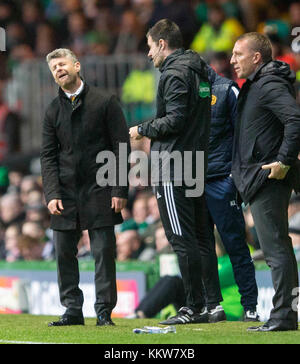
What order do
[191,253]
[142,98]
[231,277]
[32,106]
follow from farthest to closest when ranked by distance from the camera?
1. [32,106]
2. [142,98]
3. [231,277]
4. [191,253]

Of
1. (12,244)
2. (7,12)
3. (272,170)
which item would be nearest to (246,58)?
(272,170)

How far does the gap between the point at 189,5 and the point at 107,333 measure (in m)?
9.63

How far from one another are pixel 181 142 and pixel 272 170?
87 centimetres

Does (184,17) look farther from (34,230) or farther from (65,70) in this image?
(65,70)

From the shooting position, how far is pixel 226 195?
817 cm

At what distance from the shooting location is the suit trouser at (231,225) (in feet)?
26.7

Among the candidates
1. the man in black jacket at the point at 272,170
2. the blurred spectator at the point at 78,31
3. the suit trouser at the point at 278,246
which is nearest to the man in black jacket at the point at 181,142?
the man in black jacket at the point at 272,170

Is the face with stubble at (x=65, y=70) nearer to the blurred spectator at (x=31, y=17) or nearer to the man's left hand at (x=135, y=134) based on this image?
the man's left hand at (x=135, y=134)

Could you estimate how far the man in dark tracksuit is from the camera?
8.16m

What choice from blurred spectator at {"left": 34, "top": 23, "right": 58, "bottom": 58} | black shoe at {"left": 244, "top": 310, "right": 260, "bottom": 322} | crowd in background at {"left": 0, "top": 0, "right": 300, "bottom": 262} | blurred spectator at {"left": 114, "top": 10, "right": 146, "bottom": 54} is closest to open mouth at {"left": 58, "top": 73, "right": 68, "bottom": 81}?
black shoe at {"left": 244, "top": 310, "right": 260, "bottom": 322}

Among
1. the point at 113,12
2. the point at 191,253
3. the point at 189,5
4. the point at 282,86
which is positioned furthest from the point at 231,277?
the point at 113,12

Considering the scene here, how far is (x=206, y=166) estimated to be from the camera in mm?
7754

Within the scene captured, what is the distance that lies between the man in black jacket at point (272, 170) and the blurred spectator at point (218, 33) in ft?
24.4
